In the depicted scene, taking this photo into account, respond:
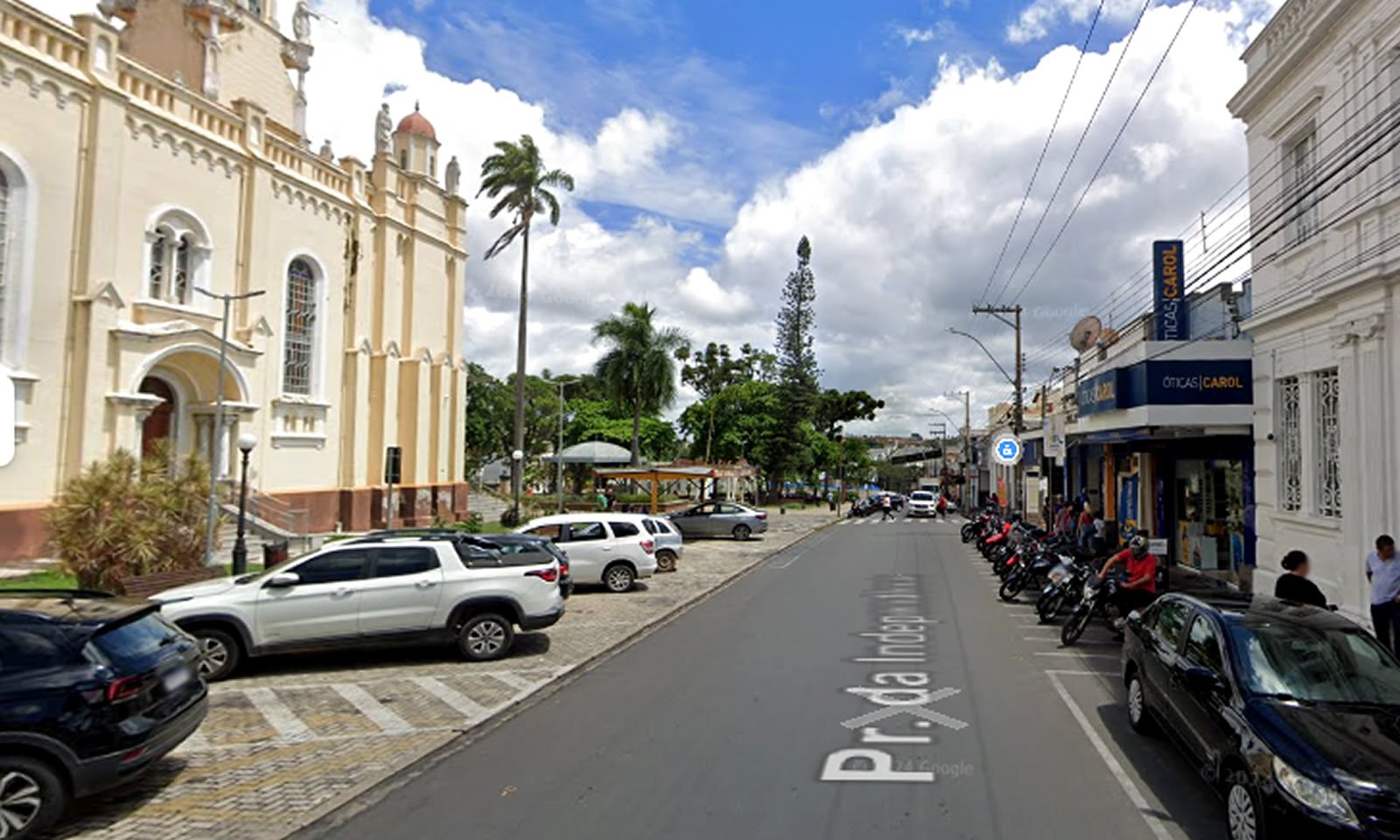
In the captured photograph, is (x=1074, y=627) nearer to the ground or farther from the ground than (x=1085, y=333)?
nearer to the ground

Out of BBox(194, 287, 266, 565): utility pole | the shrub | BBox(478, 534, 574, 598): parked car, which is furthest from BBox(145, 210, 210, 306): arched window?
BBox(478, 534, 574, 598): parked car

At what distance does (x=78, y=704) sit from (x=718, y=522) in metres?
26.6

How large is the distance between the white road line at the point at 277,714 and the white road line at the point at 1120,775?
6542 mm

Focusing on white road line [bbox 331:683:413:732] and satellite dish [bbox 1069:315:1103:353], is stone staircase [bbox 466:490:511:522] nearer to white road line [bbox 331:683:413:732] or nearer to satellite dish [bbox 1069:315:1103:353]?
satellite dish [bbox 1069:315:1103:353]

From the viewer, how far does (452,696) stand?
8.90 metres

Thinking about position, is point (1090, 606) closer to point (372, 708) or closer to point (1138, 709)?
point (1138, 709)

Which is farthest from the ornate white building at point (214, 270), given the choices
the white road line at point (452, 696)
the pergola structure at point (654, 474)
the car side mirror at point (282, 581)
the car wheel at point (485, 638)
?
the white road line at point (452, 696)

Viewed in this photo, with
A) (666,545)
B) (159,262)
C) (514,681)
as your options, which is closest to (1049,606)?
(514,681)

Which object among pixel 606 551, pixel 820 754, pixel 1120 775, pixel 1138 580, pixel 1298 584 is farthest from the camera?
pixel 606 551

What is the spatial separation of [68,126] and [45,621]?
19135mm

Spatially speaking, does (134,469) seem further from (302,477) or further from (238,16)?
(238,16)

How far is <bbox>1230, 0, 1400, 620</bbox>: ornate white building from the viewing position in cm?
1132

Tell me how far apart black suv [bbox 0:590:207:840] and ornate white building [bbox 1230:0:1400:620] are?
1193 cm

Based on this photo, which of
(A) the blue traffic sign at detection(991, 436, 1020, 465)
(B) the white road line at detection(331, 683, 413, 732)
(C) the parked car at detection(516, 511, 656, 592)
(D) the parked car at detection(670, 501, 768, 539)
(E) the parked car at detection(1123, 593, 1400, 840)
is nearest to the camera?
(E) the parked car at detection(1123, 593, 1400, 840)
